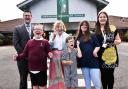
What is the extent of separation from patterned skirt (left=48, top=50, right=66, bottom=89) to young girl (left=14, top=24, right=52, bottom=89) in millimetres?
279

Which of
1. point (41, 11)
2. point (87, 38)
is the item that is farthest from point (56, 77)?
point (41, 11)

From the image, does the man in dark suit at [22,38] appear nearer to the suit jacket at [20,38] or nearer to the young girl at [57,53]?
the suit jacket at [20,38]

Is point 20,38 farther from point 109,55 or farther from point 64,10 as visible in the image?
point 64,10

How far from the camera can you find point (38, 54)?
8641 mm

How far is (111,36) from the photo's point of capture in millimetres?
8875

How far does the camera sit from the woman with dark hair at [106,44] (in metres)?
8.84

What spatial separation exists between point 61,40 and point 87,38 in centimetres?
54

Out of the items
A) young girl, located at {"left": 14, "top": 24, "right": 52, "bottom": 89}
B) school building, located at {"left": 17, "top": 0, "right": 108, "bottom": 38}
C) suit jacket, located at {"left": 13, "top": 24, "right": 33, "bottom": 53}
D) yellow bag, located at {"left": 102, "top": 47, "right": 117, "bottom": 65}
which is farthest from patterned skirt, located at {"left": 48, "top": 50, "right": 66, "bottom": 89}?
school building, located at {"left": 17, "top": 0, "right": 108, "bottom": 38}

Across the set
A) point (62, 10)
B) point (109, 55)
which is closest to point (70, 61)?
point (109, 55)

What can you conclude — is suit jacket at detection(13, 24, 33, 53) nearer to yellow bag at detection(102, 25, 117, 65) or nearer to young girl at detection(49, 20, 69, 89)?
young girl at detection(49, 20, 69, 89)

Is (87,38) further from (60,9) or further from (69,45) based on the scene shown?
(60,9)

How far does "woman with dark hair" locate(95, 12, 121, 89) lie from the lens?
8844mm

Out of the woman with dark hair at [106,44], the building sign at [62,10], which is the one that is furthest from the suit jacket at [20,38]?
the building sign at [62,10]

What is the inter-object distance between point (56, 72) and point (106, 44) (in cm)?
119
